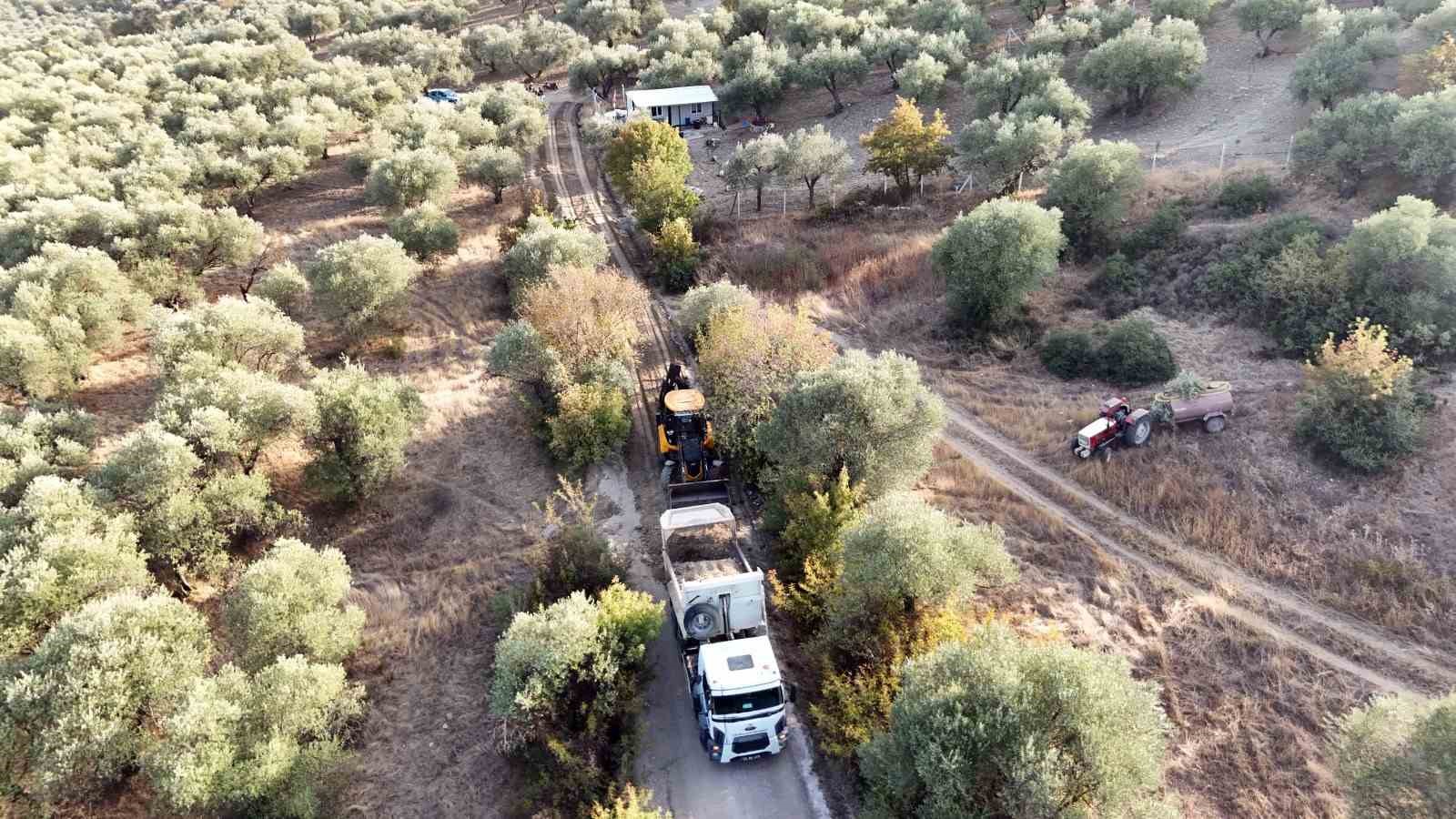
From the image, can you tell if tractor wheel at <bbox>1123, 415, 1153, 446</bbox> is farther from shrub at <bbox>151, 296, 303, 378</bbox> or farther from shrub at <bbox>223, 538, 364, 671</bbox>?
shrub at <bbox>151, 296, 303, 378</bbox>

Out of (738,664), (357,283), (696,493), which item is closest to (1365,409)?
(696,493)

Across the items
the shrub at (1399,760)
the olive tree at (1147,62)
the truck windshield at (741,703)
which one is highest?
the olive tree at (1147,62)

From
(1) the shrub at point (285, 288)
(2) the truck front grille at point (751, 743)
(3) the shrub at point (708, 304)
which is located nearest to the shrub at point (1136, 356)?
(3) the shrub at point (708, 304)

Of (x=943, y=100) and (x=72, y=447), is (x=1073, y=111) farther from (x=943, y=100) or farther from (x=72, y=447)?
(x=72, y=447)

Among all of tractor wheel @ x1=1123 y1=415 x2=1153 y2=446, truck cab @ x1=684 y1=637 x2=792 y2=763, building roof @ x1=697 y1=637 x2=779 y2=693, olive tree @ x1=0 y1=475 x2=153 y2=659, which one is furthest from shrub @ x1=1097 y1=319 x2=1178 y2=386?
olive tree @ x1=0 y1=475 x2=153 y2=659

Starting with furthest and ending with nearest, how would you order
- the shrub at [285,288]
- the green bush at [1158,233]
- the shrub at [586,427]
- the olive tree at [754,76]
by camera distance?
the olive tree at [754,76] < the green bush at [1158,233] < the shrub at [285,288] < the shrub at [586,427]

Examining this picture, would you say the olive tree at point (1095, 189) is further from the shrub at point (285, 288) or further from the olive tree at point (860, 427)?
the shrub at point (285, 288)
